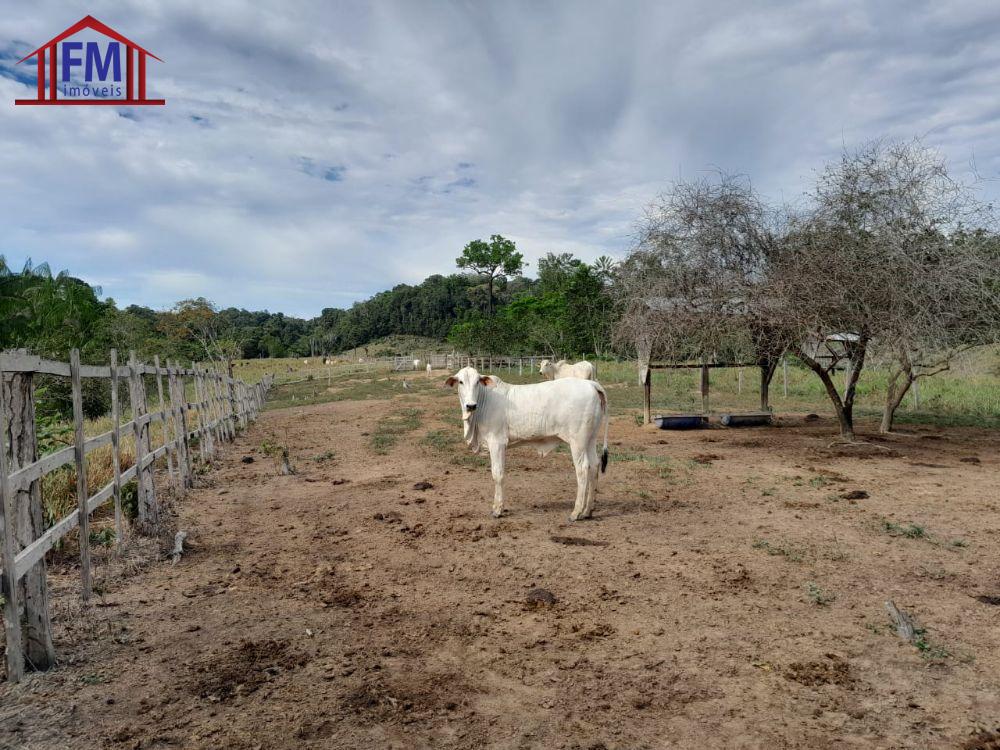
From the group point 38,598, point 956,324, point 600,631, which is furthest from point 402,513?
point 956,324

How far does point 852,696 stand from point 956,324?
34.8 ft

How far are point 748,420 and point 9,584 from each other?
15.7 meters

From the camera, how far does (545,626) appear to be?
4691 mm

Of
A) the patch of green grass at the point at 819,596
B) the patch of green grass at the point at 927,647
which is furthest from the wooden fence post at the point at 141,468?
the patch of green grass at the point at 927,647

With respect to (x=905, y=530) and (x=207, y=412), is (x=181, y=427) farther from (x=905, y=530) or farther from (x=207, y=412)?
(x=905, y=530)

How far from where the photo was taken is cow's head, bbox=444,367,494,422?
7629 millimetres

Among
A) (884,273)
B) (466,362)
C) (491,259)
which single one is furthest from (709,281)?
(491,259)

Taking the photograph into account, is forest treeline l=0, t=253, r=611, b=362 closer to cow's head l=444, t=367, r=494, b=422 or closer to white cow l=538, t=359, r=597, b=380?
white cow l=538, t=359, r=597, b=380

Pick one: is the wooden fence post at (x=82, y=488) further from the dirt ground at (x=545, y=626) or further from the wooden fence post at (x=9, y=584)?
the wooden fence post at (x=9, y=584)

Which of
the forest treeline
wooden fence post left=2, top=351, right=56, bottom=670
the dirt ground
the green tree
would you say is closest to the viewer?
the dirt ground

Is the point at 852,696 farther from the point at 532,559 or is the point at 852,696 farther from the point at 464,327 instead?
the point at 464,327

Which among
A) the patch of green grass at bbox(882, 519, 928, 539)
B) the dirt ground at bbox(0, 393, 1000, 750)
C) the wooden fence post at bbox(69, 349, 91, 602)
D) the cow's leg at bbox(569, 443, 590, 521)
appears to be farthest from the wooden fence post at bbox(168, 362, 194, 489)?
the patch of green grass at bbox(882, 519, 928, 539)

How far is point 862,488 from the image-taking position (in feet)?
29.8

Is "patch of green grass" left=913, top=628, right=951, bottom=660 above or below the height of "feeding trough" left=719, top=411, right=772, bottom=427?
below
